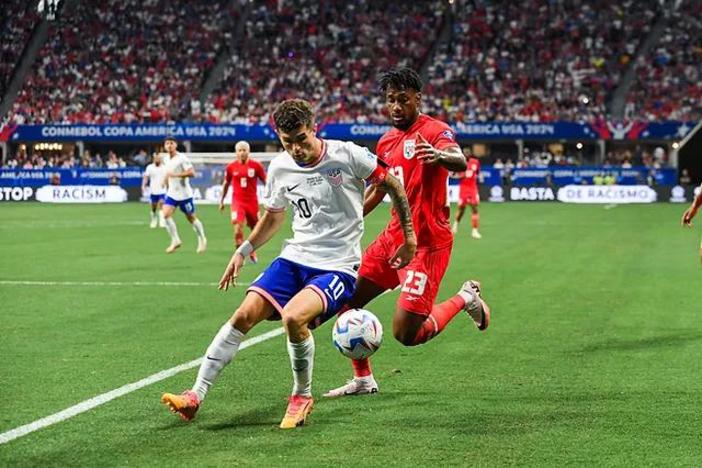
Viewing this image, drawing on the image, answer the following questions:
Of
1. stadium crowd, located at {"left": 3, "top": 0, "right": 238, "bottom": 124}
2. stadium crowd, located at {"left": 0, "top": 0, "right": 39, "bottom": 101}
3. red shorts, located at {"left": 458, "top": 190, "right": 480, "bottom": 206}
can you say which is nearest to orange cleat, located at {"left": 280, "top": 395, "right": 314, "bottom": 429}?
red shorts, located at {"left": 458, "top": 190, "right": 480, "bottom": 206}

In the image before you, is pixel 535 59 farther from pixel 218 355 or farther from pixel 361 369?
pixel 218 355

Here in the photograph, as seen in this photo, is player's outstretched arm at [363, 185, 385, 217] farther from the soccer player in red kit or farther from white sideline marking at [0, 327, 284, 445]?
white sideline marking at [0, 327, 284, 445]

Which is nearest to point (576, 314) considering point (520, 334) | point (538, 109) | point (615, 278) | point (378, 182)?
point (520, 334)

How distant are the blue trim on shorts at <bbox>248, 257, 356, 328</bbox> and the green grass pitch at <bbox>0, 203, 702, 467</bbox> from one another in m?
0.74

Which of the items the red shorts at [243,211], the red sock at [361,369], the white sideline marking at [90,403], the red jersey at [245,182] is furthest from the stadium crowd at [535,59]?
the red sock at [361,369]

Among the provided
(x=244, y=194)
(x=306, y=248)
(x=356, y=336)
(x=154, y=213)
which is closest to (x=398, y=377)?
(x=356, y=336)

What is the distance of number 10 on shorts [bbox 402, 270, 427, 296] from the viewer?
838 centimetres

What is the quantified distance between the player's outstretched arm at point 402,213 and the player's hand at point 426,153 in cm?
23

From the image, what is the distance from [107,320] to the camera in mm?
12953

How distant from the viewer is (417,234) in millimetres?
8477

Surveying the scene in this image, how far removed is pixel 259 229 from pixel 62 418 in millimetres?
1750

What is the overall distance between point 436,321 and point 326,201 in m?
1.62

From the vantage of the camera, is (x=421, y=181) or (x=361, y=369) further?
(x=361, y=369)

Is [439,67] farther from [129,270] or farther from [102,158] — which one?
[129,270]
